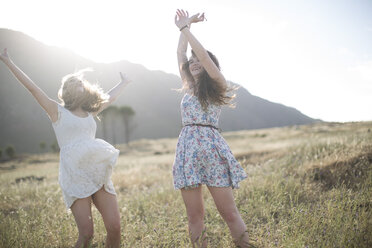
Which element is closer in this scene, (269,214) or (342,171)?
(269,214)

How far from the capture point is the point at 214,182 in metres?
2.34

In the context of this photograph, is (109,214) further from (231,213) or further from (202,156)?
(231,213)

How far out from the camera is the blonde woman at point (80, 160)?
2.41 meters

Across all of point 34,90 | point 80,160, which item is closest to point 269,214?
point 80,160

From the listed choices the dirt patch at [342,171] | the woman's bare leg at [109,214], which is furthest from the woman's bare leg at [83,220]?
the dirt patch at [342,171]

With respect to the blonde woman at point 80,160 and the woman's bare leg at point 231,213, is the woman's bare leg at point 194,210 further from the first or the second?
the blonde woman at point 80,160

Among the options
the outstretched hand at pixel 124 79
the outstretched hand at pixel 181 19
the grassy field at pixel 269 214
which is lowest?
the grassy field at pixel 269 214

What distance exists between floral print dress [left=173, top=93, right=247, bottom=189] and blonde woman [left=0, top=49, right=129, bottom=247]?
31.0 inches

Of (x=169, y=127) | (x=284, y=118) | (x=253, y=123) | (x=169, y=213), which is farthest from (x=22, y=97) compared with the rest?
(x=284, y=118)

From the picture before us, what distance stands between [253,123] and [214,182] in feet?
602

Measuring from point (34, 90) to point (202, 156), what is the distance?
1897 millimetres

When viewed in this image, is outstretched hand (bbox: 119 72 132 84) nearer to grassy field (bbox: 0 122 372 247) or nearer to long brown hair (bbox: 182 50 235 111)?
long brown hair (bbox: 182 50 235 111)

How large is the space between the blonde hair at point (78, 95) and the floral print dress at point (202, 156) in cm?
111

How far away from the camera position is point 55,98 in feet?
346
